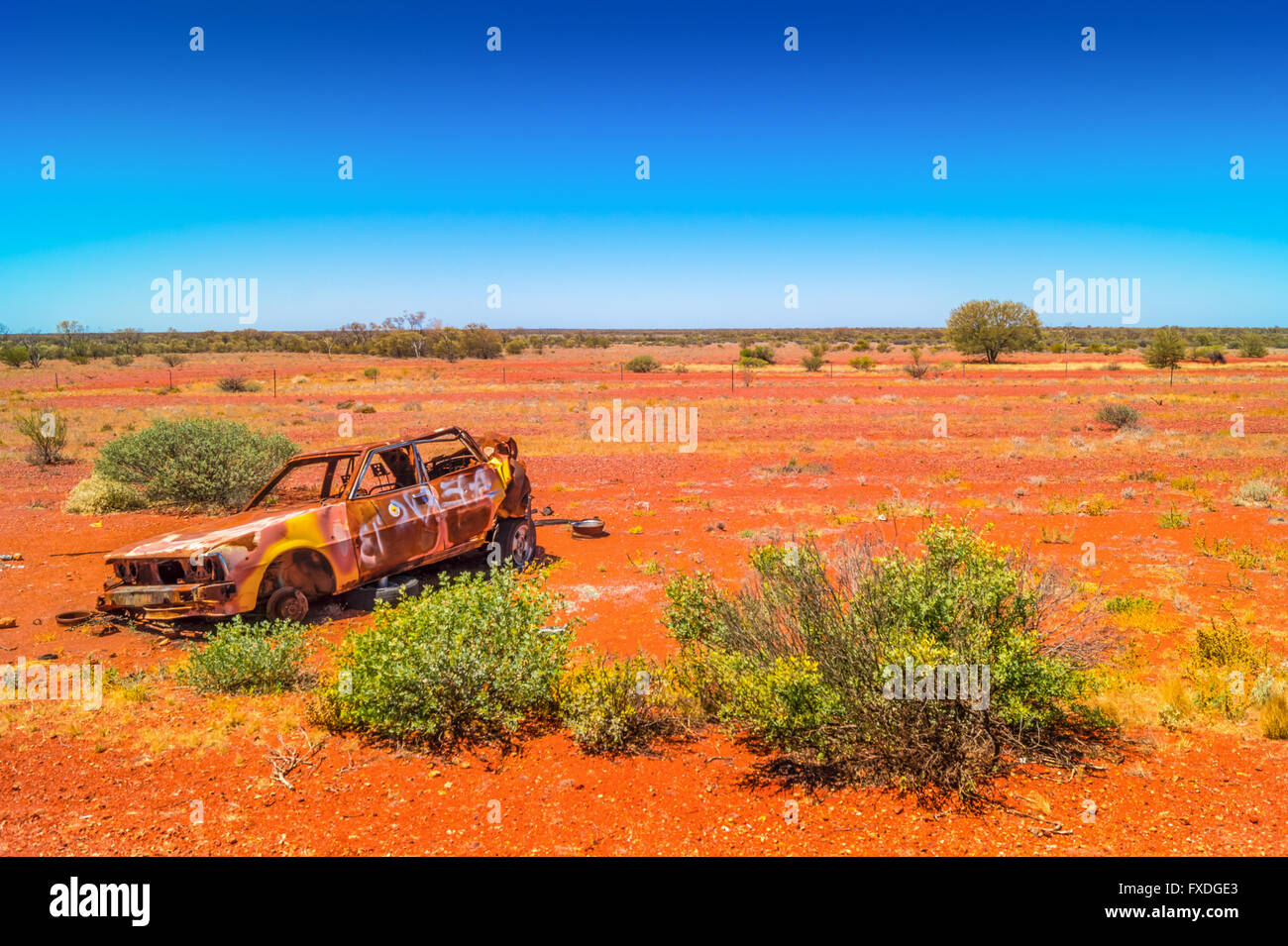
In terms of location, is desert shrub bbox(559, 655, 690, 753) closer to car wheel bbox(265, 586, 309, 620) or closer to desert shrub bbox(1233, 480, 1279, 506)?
car wheel bbox(265, 586, 309, 620)

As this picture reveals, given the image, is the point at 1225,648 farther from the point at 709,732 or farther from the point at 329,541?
the point at 329,541

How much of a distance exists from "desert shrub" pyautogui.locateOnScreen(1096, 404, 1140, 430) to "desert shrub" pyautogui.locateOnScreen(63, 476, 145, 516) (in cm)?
2528

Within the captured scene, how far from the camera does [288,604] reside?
718 cm

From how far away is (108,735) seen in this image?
4875 mm

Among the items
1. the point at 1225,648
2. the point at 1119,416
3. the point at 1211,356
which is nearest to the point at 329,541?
the point at 1225,648

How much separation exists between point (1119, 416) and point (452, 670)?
25.3 m

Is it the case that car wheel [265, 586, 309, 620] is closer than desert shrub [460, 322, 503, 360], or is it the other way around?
car wheel [265, 586, 309, 620]

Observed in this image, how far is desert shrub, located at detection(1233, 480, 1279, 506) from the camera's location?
13.0 meters

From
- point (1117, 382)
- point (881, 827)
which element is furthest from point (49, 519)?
point (1117, 382)

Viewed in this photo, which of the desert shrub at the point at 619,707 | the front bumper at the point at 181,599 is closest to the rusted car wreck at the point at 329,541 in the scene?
the front bumper at the point at 181,599

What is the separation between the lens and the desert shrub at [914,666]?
14.0ft

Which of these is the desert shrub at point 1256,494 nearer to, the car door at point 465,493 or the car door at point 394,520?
the car door at point 465,493

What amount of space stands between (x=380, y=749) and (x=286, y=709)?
99cm

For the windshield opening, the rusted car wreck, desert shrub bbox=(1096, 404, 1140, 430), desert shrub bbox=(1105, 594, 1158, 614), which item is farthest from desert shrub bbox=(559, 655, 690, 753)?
desert shrub bbox=(1096, 404, 1140, 430)
